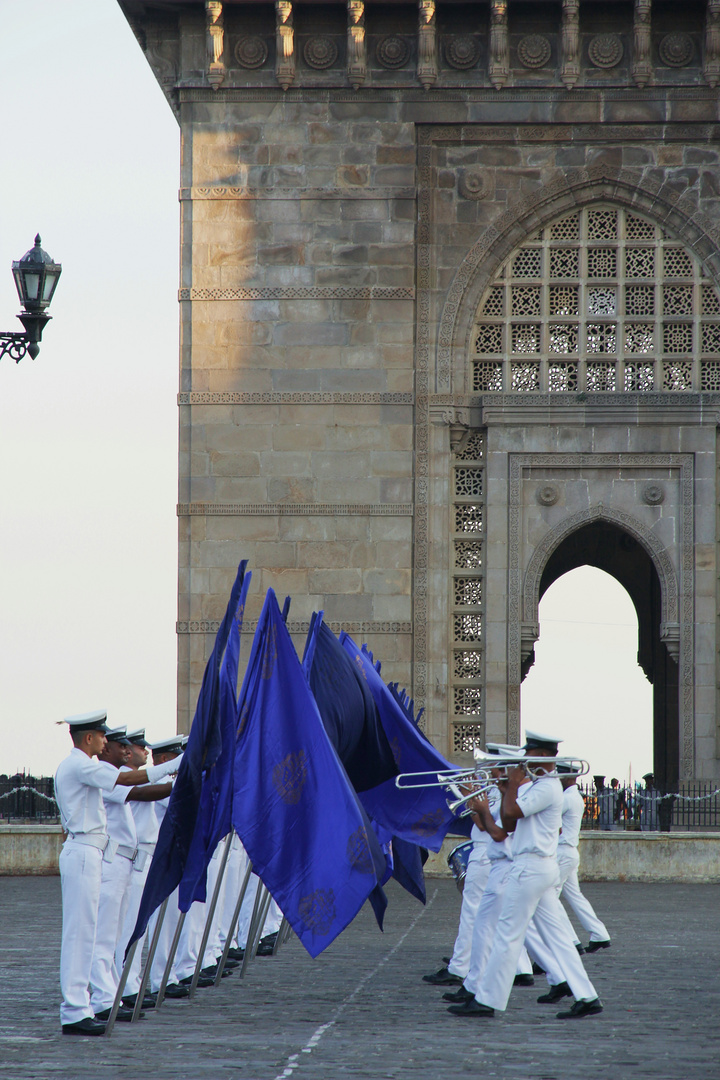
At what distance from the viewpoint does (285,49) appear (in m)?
21.5

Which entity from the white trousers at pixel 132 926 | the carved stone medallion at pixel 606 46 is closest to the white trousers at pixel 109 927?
the white trousers at pixel 132 926

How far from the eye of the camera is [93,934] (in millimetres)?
9023

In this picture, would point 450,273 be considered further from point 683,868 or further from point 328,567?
point 683,868

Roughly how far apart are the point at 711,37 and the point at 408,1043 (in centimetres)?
1607

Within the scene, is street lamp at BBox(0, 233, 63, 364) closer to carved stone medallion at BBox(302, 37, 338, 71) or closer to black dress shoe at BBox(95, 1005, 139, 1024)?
black dress shoe at BBox(95, 1005, 139, 1024)

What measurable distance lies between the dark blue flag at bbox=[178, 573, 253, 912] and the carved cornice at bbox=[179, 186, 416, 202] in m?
12.5

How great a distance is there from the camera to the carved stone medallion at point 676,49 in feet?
70.4

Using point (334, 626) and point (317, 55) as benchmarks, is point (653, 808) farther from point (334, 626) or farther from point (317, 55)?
point (317, 55)

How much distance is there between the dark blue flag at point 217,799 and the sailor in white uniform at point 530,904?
5.15 ft

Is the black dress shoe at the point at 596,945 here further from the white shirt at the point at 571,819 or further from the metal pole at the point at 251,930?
the metal pole at the point at 251,930

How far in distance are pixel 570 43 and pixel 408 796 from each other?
12478 millimetres

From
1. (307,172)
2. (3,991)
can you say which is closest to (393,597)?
(307,172)

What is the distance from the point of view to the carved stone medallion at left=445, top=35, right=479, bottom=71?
851 inches

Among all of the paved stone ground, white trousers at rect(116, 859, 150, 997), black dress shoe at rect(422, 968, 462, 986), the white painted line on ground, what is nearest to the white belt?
the paved stone ground
